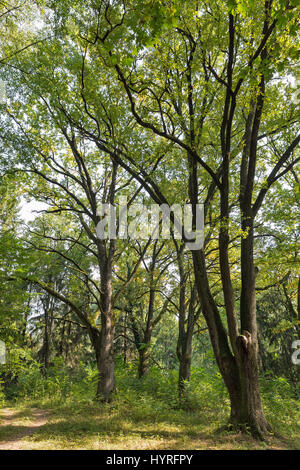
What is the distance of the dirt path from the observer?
5559 millimetres

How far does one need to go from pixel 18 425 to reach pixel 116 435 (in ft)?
10.3

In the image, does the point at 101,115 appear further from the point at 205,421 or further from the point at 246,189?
the point at 205,421

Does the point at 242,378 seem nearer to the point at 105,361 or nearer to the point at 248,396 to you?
the point at 248,396

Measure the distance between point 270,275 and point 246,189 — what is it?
5.26 meters

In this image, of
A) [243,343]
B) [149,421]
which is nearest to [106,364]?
[149,421]

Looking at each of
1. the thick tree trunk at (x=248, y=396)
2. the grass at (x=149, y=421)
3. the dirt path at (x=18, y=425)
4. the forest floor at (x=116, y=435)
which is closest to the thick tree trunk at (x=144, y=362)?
the grass at (x=149, y=421)

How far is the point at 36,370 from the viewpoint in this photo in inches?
561

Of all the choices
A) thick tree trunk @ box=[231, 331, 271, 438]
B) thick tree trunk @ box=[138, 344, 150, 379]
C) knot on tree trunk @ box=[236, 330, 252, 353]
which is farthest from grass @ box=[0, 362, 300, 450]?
thick tree trunk @ box=[138, 344, 150, 379]

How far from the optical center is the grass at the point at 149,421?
5320 millimetres

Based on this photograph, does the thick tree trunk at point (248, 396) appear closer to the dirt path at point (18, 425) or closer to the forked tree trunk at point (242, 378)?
the forked tree trunk at point (242, 378)

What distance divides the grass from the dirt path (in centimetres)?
3

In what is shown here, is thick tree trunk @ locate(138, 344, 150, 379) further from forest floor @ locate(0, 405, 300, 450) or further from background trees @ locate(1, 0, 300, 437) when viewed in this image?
forest floor @ locate(0, 405, 300, 450)

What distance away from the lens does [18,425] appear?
24.1 ft
